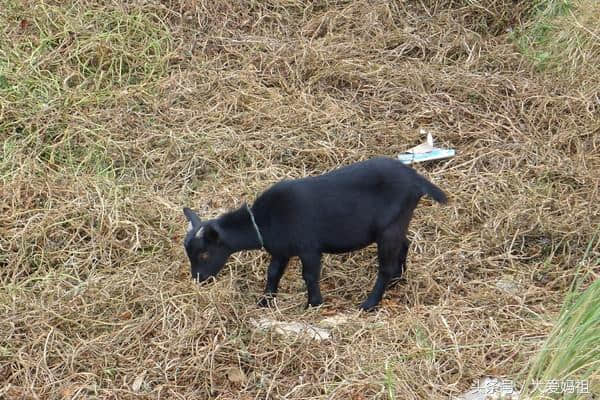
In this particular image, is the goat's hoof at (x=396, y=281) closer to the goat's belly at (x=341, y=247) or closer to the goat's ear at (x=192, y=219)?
the goat's belly at (x=341, y=247)

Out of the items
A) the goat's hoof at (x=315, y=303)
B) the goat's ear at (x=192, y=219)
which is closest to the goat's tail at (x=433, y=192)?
the goat's hoof at (x=315, y=303)

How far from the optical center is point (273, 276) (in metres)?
5.11

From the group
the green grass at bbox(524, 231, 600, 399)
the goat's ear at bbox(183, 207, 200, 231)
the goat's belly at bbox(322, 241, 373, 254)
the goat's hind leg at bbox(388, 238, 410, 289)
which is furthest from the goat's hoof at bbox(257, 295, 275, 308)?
the green grass at bbox(524, 231, 600, 399)

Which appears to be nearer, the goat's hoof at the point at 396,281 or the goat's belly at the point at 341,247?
the goat's belly at the point at 341,247

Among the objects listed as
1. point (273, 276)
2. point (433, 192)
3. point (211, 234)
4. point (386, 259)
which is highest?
point (433, 192)

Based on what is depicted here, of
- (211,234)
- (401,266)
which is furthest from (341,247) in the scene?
(211,234)

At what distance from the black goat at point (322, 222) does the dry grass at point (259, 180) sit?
0.75 ft

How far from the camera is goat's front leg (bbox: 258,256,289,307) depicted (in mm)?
5082

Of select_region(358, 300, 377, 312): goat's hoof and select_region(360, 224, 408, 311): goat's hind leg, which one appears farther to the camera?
select_region(358, 300, 377, 312): goat's hoof

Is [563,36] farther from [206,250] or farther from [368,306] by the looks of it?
[206,250]

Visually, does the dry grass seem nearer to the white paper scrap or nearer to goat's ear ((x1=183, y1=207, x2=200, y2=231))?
the white paper scrap

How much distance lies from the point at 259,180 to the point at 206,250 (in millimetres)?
1272

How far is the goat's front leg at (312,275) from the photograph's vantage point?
4980 millimetres

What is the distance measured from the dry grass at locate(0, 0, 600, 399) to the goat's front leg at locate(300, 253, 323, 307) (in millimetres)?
96
